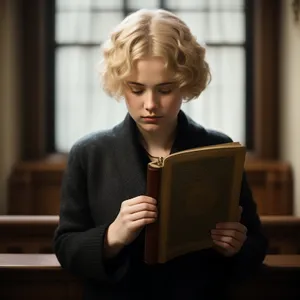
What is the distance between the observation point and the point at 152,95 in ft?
4.55

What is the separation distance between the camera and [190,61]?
54.7 inches

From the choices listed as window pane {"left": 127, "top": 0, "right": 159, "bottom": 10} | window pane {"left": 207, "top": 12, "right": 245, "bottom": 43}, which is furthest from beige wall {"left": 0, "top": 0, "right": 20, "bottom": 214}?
window pane {"left": 207, "top": 12, "right": 245, "bottom": 43}

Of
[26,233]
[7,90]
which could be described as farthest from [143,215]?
[7,90]

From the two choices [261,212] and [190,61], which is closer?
[190,61]

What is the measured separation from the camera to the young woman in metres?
1.38

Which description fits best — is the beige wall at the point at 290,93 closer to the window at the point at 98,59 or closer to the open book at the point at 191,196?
the window at the point at 98,59

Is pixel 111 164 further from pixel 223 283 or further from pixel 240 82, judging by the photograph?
pixel 240 82

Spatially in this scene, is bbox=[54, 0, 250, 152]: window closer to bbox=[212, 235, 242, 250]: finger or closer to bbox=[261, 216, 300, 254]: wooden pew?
bbox=[261, 216, 300, 254]: wooden pew

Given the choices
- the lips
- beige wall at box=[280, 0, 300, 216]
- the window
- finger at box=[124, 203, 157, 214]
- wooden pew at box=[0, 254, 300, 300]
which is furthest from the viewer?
the window

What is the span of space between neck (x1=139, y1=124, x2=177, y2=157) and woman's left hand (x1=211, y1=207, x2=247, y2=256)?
0.22 meters

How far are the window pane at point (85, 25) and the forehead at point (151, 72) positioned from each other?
11.1 ft

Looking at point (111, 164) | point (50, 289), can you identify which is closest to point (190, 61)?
point (111, 164)

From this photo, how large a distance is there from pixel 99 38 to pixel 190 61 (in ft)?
11.1

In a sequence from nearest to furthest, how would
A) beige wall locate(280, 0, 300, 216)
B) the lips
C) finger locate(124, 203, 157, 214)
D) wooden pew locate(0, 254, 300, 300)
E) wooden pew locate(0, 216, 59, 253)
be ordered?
1. finger locate(124, 203, 157, 214)
2. the lips
3. wooden pew locate(0, 254, 300, 300)
4. wooden pew locate(0, 216, 59, 253)
5. beige wall locate(280, 0, 300, 216)
